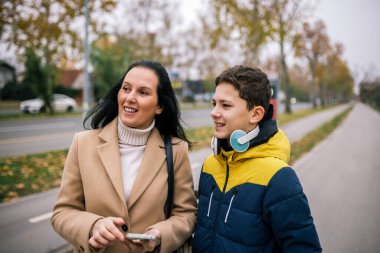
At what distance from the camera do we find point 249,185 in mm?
1603

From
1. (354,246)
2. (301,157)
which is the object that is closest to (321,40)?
(301,157)

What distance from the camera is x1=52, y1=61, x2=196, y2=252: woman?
161 centimetres

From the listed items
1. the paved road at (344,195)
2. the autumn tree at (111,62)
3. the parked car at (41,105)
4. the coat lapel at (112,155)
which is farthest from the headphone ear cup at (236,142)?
the autumn tree at (111,62)

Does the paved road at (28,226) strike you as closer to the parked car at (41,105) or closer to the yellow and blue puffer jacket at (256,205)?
the yellow and blue puffer jacket at (256,205)

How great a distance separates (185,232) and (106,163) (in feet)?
2.06

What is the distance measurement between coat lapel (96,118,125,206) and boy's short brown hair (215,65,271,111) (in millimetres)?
760

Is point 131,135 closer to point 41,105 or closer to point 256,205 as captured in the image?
point 256,205

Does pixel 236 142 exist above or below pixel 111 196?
above

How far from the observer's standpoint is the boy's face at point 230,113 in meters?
1.69

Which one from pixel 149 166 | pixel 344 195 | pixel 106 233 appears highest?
pixel 149 166

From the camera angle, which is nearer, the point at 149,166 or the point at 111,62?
the point at 149,166

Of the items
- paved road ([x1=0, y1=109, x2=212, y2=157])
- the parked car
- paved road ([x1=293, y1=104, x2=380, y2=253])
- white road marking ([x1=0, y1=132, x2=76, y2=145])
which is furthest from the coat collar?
the parked car

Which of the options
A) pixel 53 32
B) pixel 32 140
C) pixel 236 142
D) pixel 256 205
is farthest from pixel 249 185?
pixel 53 32

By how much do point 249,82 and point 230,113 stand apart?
0.68 feet
